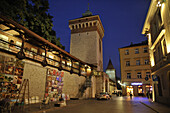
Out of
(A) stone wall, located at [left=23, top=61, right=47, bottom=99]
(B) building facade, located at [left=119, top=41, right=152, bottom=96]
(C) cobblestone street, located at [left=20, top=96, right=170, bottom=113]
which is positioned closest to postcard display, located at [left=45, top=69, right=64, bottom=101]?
(A) stone wall, located at [left=23, top=61, right=47, bottom=99]

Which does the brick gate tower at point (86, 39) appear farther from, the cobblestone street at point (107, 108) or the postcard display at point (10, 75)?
the postcard display at point (10, 75)

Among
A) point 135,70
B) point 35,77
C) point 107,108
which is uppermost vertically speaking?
point 135,70

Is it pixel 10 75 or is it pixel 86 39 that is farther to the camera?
pixel 86 39

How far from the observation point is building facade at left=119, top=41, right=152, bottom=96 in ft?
119

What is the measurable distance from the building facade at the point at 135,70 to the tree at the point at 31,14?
79.0 feet

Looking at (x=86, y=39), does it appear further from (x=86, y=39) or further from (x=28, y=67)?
(x=28, y=67)

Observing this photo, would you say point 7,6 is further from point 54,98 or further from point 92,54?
point 92,54

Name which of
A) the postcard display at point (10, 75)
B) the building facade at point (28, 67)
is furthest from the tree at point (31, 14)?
the postcard display at point (10, 75)

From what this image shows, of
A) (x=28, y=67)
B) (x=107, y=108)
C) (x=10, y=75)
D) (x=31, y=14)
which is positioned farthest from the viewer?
(x=31, y=14)

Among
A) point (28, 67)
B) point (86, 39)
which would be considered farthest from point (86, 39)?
point (28, 67)

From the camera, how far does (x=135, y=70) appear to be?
123 feet

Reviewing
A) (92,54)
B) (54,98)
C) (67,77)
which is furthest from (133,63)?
(54,98)

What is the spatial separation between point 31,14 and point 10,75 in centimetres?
1046

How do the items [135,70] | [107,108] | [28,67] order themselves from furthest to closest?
[135,70] < [28,67] < [107,108]
